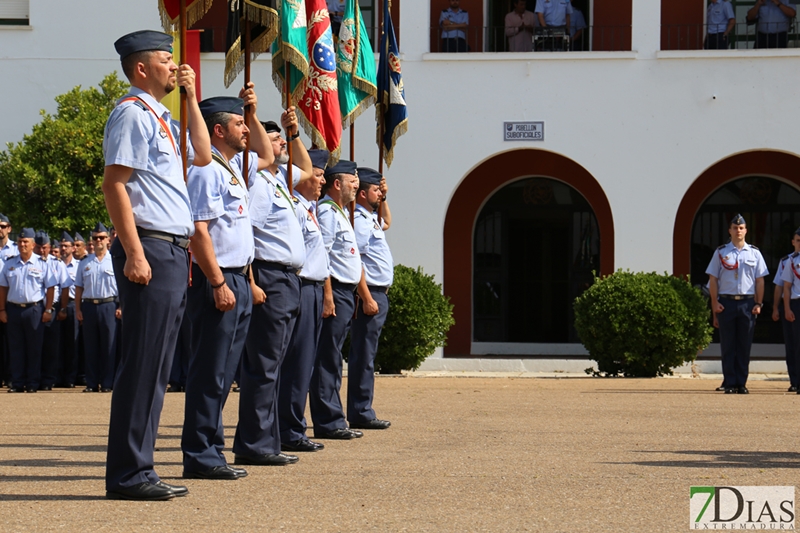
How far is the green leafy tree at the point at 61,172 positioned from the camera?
64.0 feet

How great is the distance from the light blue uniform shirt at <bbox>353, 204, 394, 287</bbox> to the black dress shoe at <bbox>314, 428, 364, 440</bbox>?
1572mm

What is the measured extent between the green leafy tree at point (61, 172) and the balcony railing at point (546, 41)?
19.0 feet

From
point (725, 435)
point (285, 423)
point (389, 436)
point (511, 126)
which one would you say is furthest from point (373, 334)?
point (511, 126)

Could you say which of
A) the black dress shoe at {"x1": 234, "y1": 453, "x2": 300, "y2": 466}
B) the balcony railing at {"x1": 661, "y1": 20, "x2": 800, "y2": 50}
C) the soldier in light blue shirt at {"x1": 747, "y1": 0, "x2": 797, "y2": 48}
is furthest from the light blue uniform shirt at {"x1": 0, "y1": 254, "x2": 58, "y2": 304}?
the soldier in light blue shirt at {"x1": 747, "y1": 0, "x2": 797, "y2": 48}

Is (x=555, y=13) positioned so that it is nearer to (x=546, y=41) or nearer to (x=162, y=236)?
(x=546, y=41)

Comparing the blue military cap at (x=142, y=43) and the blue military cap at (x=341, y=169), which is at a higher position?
the blue military cap at (x=142, y=43)

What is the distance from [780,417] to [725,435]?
6.73 feet

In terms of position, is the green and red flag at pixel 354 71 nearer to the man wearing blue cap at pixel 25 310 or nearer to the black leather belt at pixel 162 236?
the man wearing blue cap at pixel 25 310

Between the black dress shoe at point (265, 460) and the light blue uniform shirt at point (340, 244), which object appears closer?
the black dress shoe at point (265, 460)

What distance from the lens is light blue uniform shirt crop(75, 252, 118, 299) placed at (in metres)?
15.9

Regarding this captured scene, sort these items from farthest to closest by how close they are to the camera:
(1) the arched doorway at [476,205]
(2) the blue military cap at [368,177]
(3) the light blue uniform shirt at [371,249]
A: (1) the arched doorway at [476,205] < (2) the blue military cap at [368,177] < (3) the light blue uniform shirt at [371,249]

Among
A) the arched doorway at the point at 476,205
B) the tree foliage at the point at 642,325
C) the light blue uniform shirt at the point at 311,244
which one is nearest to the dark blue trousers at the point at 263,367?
the light blue uniform shirt at the point at 311,244

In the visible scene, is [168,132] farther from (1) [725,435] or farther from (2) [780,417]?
(2) [780,417]

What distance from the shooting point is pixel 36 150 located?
19.7 metres
